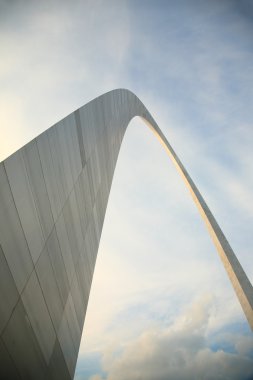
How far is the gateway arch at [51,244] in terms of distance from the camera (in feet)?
27.2

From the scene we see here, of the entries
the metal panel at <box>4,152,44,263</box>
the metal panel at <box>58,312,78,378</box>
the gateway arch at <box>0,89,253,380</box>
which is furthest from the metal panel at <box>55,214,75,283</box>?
the metal panel at <box>58,312,78,378</box>

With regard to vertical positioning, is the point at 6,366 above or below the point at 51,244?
below

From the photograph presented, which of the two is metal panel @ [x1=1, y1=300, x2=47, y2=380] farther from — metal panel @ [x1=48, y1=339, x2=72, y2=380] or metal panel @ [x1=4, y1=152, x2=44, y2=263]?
metal panel @ [x1=4, y1=152, x2=44, y2=263]

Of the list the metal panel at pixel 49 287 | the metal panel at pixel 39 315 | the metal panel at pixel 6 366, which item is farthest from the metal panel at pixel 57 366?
the metal panel at pixel 6 366

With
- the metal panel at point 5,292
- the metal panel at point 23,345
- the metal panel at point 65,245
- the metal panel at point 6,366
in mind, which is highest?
the metal panel at point 65,245

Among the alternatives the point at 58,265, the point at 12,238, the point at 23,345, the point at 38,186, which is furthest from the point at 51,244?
the point at 23,345

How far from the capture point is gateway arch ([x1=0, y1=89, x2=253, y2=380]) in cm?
830

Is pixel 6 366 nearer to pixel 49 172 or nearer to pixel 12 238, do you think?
pixel 12 238

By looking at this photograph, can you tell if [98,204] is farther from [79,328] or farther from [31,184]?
[31,184]

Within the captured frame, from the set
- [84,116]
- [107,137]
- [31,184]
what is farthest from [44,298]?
[107,137]

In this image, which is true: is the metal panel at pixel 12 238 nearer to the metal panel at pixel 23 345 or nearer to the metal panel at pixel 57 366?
the metal panel at pixel 23 345

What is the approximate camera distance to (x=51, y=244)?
11.2 meters

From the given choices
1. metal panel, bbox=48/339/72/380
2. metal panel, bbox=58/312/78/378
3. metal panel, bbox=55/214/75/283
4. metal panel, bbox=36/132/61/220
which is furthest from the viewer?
metal panel, bbox=58/312/78/378

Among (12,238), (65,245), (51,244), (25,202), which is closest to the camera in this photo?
(12,238)
